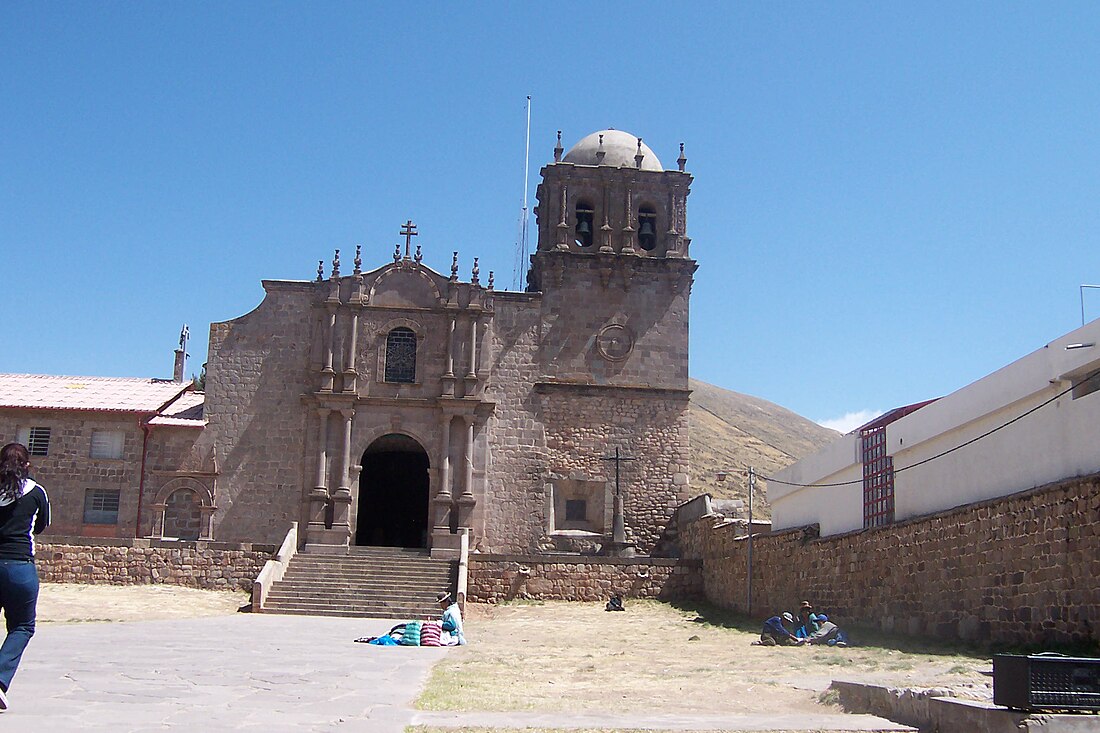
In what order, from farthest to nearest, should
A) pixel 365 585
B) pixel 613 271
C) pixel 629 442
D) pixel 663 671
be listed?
1. pixel 613 271
2. pixel 629 442
3. pixel 365 585
4. pixel 663 671

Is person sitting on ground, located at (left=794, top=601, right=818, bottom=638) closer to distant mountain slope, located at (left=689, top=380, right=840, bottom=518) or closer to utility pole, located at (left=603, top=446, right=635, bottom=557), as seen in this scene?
utility pole, located at (left=603, top=446, right=635, bottom=557)

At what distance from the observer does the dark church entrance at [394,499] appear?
3616 cm

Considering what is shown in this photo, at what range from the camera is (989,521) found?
15.6 m

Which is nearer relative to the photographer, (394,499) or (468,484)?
(468,484)

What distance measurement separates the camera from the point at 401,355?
32.2 metres

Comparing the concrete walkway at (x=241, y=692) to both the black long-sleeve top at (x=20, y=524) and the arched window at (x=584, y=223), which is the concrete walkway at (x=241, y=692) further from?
the arched window at (x=584, y=223)

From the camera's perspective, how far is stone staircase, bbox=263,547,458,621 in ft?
82.4

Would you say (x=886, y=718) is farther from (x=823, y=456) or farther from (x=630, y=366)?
(x=630, y=366)

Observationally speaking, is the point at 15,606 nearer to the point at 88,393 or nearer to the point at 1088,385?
the point at 1088,385

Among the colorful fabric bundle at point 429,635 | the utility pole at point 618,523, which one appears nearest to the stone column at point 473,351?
the utility pole at point 618,523

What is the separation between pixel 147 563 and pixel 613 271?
595 inches

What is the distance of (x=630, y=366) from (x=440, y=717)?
→ 79.8 feet

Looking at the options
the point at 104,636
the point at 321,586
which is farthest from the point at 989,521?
the point at 321,586

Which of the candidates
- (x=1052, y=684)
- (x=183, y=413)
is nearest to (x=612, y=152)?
(x=183, y=413)
